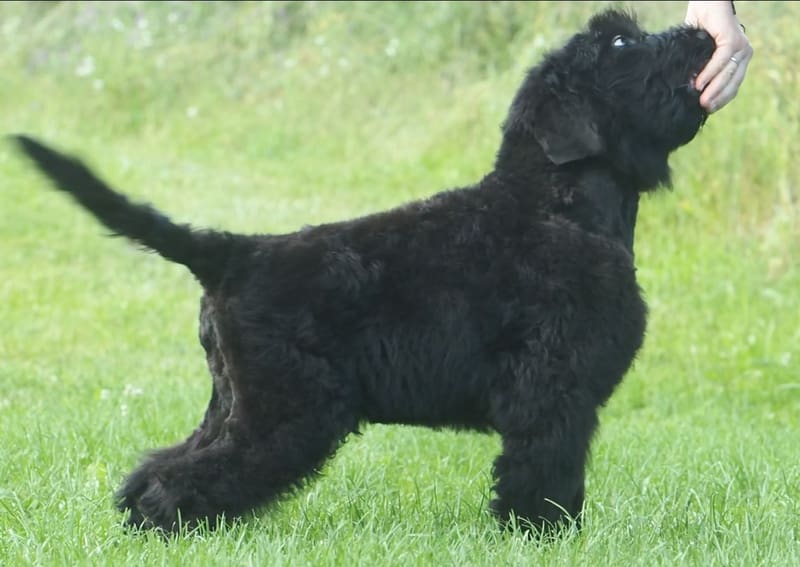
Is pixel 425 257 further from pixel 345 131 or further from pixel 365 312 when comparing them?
pixel 345 131

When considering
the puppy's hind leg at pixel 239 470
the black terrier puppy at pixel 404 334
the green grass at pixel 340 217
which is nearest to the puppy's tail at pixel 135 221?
the black terrier puppy at pixel 404 334

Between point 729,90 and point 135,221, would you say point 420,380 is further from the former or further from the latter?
point 729,90

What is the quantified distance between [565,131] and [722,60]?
0.57m

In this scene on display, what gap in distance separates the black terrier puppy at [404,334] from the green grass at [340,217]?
20cm

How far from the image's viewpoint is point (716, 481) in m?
4.73

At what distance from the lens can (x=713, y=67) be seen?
4.11 m

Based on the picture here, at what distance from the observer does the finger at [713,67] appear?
411 cm

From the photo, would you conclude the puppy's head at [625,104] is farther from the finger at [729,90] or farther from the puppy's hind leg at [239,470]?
the puppy's hind leg at [239,470]

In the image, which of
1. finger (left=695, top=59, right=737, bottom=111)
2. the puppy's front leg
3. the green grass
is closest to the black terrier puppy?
the puppy's front leg

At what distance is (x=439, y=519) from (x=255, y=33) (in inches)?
481

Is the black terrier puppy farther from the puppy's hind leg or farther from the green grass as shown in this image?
the green grass

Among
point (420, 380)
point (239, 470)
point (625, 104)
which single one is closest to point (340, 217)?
point (625, 104)

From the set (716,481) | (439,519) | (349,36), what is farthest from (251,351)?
(349,36)

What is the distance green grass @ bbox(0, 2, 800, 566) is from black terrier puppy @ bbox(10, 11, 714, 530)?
7.9 inches
